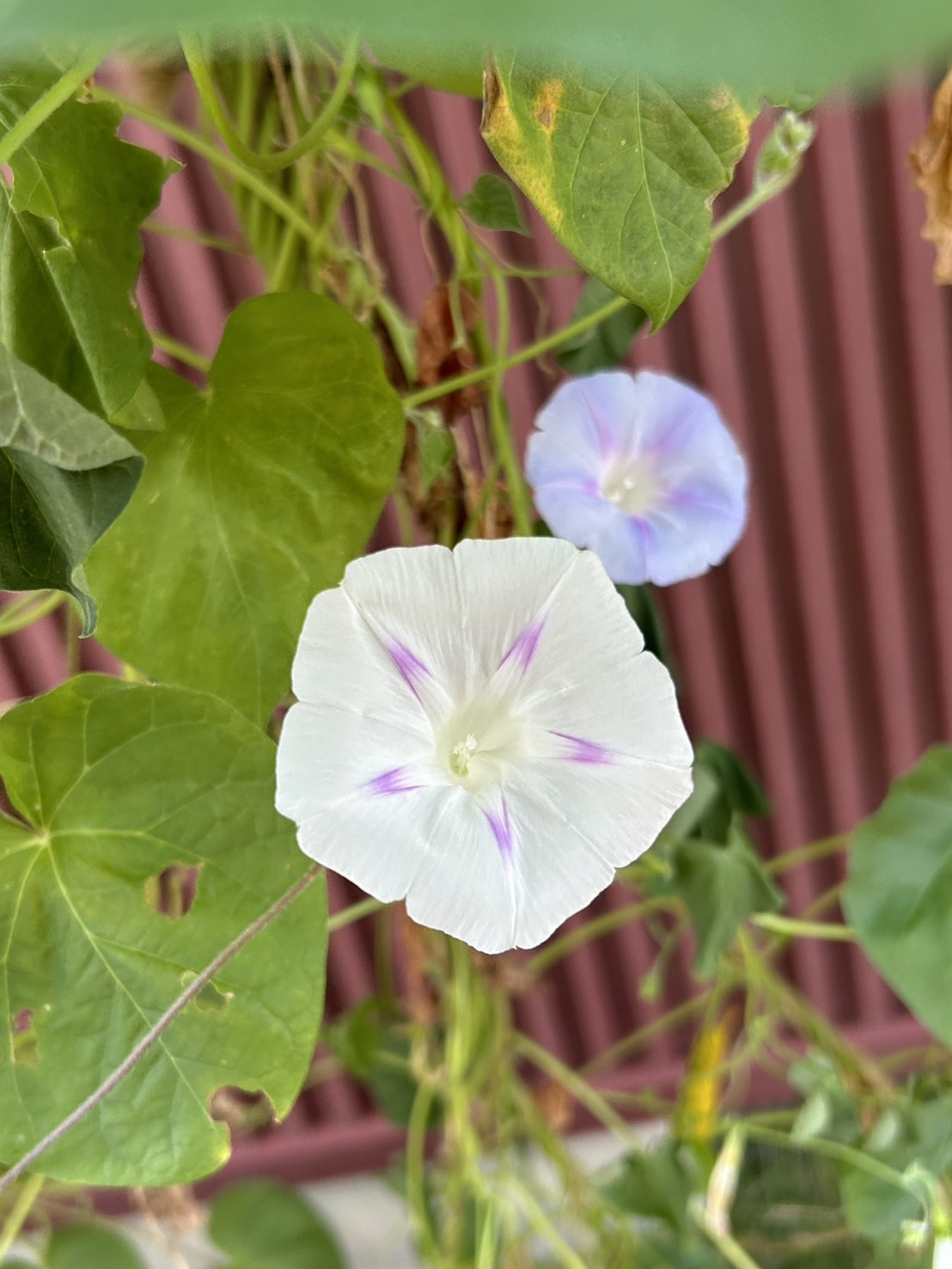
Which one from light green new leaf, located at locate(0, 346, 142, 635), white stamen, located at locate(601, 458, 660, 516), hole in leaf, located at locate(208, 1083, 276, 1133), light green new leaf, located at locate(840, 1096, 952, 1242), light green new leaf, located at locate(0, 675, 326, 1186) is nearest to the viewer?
light green new leaf, located at locate(0, 346, 142, 635)

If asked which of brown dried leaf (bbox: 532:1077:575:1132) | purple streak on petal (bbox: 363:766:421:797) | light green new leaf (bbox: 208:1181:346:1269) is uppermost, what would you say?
purple streak on petal (bbox: 363:766:421:797)

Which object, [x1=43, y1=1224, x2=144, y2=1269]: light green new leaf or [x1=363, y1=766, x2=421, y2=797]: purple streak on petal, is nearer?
[x1=363, y1=766, x2=421, y2=797]: purple streak on petal

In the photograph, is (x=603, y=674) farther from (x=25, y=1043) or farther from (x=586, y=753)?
(x=25, y=1043)

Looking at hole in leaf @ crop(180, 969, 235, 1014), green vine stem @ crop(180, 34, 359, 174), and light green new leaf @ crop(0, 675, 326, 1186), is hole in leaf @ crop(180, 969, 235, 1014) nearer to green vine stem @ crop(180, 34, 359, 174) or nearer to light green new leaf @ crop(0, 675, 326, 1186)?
light green new leaf @ crop(0, 675, 326, 1186)

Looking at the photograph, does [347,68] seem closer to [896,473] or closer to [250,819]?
[250,819]

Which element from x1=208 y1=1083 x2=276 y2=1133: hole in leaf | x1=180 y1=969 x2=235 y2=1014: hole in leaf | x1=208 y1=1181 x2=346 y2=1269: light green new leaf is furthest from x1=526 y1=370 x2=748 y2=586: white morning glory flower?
x1=208 y1=1181 x2=346 y2=1269: light green new leaf

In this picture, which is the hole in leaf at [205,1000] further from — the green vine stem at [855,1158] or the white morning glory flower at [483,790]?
the green vine stem at [855,1158]

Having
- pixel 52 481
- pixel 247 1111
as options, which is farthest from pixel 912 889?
pixel 247 1111

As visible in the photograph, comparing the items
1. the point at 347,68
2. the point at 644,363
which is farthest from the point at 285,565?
the point at 644,363
